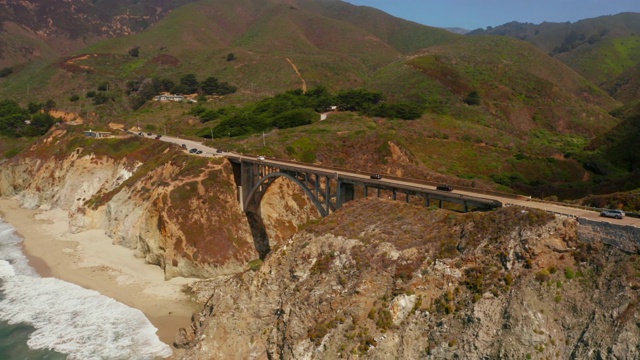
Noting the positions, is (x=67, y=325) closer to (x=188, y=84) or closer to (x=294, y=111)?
(x=294, y=111)

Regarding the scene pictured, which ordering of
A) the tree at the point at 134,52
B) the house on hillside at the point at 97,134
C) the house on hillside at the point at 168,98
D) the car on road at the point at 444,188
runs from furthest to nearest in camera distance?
the tree at the point at 134,52 < the house on hillside at the point at 168,98 < the house on hillside at the point at 97,134 < the car on road at the point at 444,188

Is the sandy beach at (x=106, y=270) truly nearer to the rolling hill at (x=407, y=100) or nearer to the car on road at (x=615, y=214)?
the rolling hill at (x=407, y=100)

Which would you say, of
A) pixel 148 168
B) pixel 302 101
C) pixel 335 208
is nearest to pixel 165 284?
pixel 335 208

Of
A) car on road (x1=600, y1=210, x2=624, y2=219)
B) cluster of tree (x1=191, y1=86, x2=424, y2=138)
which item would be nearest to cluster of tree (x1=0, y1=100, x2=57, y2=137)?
cluster of tree (x1=191, y1=86, x2=424, y2=138)

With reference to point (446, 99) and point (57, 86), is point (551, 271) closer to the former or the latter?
point (446, 99)

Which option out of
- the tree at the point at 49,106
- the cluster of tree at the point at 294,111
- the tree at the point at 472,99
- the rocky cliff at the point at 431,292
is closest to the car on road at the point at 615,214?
the rocky cliff at the point at 431,292
